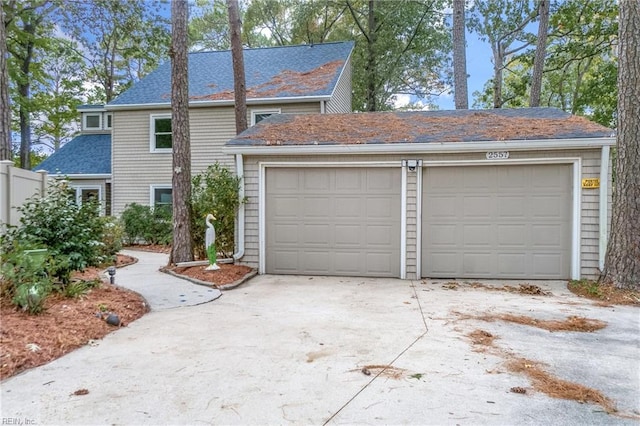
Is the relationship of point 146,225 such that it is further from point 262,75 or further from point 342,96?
point 342,96

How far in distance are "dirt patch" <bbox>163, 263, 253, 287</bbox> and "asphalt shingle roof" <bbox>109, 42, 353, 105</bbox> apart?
6.98 meters

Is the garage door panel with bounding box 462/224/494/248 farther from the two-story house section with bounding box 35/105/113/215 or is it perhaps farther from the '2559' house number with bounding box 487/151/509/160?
the two-story house section with bounding box 35/105/113/215

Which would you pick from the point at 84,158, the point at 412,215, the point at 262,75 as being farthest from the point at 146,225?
the point at 412,215

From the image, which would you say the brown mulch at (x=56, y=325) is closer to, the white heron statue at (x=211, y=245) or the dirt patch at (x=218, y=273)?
the dirt patch at (x=218, y=273)

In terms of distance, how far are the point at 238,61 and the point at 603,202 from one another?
8963 millimetres

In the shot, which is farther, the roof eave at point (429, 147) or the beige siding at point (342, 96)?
the beige siding at point (342, 96)

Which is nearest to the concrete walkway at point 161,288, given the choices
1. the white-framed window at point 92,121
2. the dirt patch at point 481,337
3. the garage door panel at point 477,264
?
the dirt patch at point 481,337

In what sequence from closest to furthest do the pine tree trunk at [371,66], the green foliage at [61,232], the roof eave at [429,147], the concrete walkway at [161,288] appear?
the green foliage at [61,232] < the concrete walkway at [161,288] < the roof eave at [429,147] < the pine tree trunk at [371,66]

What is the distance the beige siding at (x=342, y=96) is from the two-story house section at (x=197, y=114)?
0.11ft

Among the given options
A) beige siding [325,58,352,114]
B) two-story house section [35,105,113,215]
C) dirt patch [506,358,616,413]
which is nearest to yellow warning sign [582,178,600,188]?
dirt patch [506,358,616,413]

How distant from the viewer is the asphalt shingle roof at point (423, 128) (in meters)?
6.85

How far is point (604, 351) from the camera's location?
11.5ft

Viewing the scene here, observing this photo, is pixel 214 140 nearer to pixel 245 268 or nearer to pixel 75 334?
pixel 245 268

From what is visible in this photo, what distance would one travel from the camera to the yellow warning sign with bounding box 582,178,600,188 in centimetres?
650
